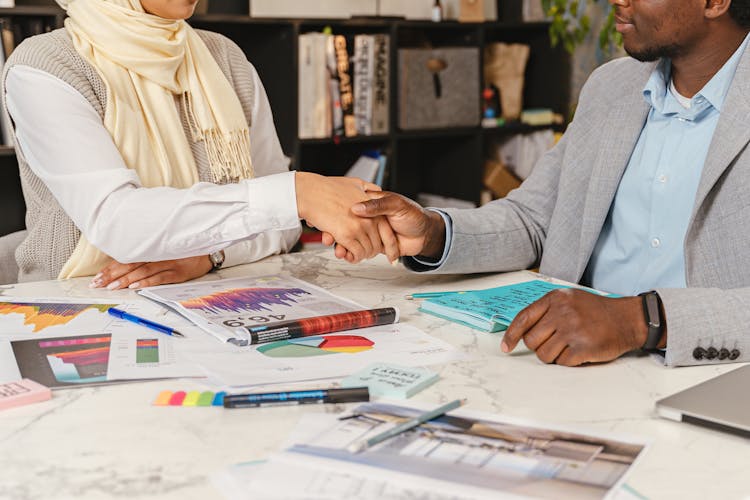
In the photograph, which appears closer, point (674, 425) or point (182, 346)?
point (674, 425)

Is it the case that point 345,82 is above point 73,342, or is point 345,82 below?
above

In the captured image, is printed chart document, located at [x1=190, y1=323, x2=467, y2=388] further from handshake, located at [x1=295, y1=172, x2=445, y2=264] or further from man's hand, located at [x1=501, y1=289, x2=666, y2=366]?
handshake, located at [x1=295, y1=172, x2=445, y2=264]

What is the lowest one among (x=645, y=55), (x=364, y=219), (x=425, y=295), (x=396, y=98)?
(x=425, y=295)

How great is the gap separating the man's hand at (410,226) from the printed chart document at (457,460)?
2.04ft

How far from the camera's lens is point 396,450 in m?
0.84

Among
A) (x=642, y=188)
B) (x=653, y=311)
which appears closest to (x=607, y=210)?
(x=642, y=188)

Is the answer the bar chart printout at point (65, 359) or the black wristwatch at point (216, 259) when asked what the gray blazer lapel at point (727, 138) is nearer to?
the black wristwatch at point (216, 259)

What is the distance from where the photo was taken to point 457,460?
Result: 2.68 feet

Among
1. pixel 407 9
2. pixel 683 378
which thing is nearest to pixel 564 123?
pixel 407 9

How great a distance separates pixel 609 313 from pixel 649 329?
0.17ft

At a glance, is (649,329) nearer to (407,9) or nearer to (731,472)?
(731,472)

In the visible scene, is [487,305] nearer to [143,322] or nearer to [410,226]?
[410,226]

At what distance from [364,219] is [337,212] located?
5cm

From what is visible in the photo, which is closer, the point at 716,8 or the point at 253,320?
the point at 253,320
